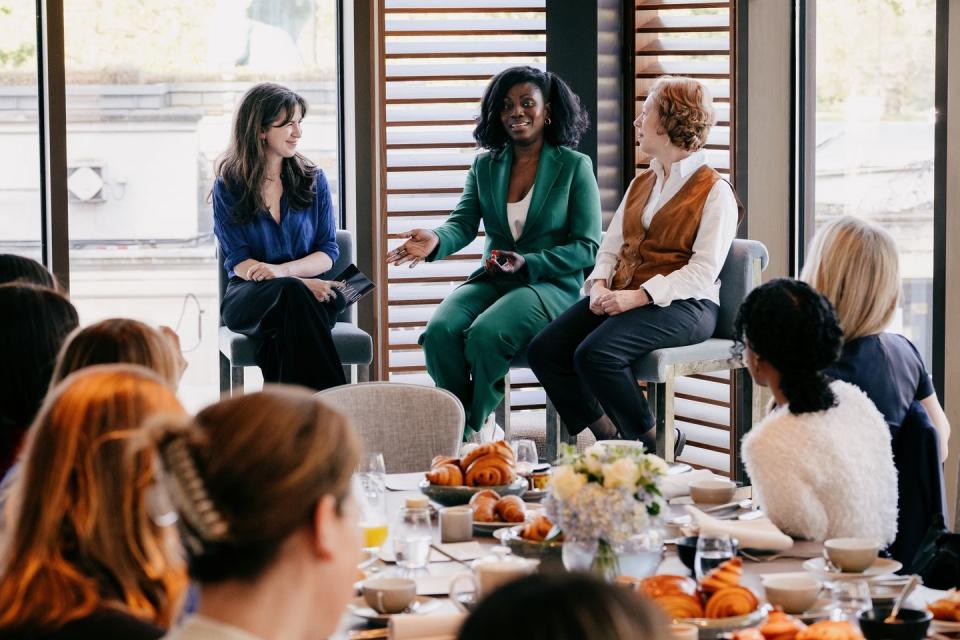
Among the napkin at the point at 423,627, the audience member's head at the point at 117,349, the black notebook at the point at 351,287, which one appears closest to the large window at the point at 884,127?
the black notebook at the point at 351,287

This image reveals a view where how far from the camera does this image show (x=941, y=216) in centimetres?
441

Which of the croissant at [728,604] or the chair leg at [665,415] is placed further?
the chair leg at [665,415]

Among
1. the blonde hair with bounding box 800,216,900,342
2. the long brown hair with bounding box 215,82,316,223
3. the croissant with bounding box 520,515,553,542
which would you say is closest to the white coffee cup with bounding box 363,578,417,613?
the croissant with bounding box 520,515,553,542

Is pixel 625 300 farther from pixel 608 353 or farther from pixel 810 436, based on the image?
pixel 810 436

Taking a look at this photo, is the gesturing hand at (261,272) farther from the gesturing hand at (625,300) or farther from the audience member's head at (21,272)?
the audience member's head at (21,272)

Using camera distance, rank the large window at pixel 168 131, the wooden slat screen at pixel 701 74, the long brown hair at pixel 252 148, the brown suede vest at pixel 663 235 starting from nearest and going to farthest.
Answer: the brown suede vest at pixel 663 235
the long brown hair at pixel 252 148
the wooden slat screen at pixel 701 74
the large window at pixel 168 131

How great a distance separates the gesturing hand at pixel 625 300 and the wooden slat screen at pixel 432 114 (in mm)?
1112

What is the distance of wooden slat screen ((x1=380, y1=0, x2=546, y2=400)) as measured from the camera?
16.9 ft

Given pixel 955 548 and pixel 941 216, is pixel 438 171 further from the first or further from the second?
pixel 955 548

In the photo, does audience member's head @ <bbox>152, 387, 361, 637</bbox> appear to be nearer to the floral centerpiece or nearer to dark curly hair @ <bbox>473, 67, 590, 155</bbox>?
the floral centerpiece

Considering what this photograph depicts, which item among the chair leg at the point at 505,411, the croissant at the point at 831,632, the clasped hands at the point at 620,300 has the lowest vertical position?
the chair leg at the point at 505,411

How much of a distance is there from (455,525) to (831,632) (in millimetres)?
800

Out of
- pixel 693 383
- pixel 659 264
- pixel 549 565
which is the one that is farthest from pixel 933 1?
pixel 549 565

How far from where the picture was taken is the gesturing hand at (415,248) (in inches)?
180
